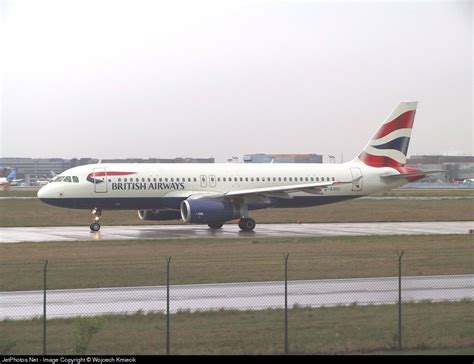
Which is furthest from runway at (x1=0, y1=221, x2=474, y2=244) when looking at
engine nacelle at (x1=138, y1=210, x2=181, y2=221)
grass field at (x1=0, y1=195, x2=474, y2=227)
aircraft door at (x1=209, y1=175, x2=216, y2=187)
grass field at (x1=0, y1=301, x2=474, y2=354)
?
grass field at (x1=0, y1=301, x2=474, y2=354)

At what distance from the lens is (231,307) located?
64.8 ft

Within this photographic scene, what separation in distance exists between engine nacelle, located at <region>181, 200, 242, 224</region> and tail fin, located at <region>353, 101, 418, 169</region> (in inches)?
Answer: 443

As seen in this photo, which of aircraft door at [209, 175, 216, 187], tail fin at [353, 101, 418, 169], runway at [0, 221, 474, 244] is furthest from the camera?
tail fin at [353, 101, 418, 169]

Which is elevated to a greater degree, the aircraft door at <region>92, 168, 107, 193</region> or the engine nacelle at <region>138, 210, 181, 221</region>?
the aircraft door at <region>92, 168, 107, 193</region>

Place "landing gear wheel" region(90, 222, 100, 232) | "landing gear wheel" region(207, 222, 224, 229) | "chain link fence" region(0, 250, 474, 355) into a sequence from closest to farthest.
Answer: "chain link fence" region(0, 250, 474, 355) → "landing gear wheel" region(90, 222, 100, 232) → "landing gear wheel" region(207, 222, 224, 229)

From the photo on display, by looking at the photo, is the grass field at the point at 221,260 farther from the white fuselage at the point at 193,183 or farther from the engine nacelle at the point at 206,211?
the white fuselage at the point at 193,183

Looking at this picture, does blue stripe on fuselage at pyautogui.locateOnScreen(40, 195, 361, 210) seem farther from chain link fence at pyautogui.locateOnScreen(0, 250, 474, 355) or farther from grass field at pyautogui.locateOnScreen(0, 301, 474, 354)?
grass field at pyautogui.locateOnScreen(0, 301, 474, 354)

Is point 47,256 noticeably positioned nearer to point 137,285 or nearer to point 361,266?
point 137,285

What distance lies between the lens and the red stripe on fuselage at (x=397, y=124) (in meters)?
50.4

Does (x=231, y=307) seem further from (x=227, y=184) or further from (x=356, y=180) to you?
(x=356, y=180)

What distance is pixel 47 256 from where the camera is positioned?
1170 inches

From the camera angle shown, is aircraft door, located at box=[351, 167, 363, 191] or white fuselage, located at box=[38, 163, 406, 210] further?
aircraft door, located at box=[351, 167, 363, 191]

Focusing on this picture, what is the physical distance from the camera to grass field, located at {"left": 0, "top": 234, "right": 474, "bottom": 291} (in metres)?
25.1

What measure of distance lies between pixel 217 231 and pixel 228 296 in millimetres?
22220
